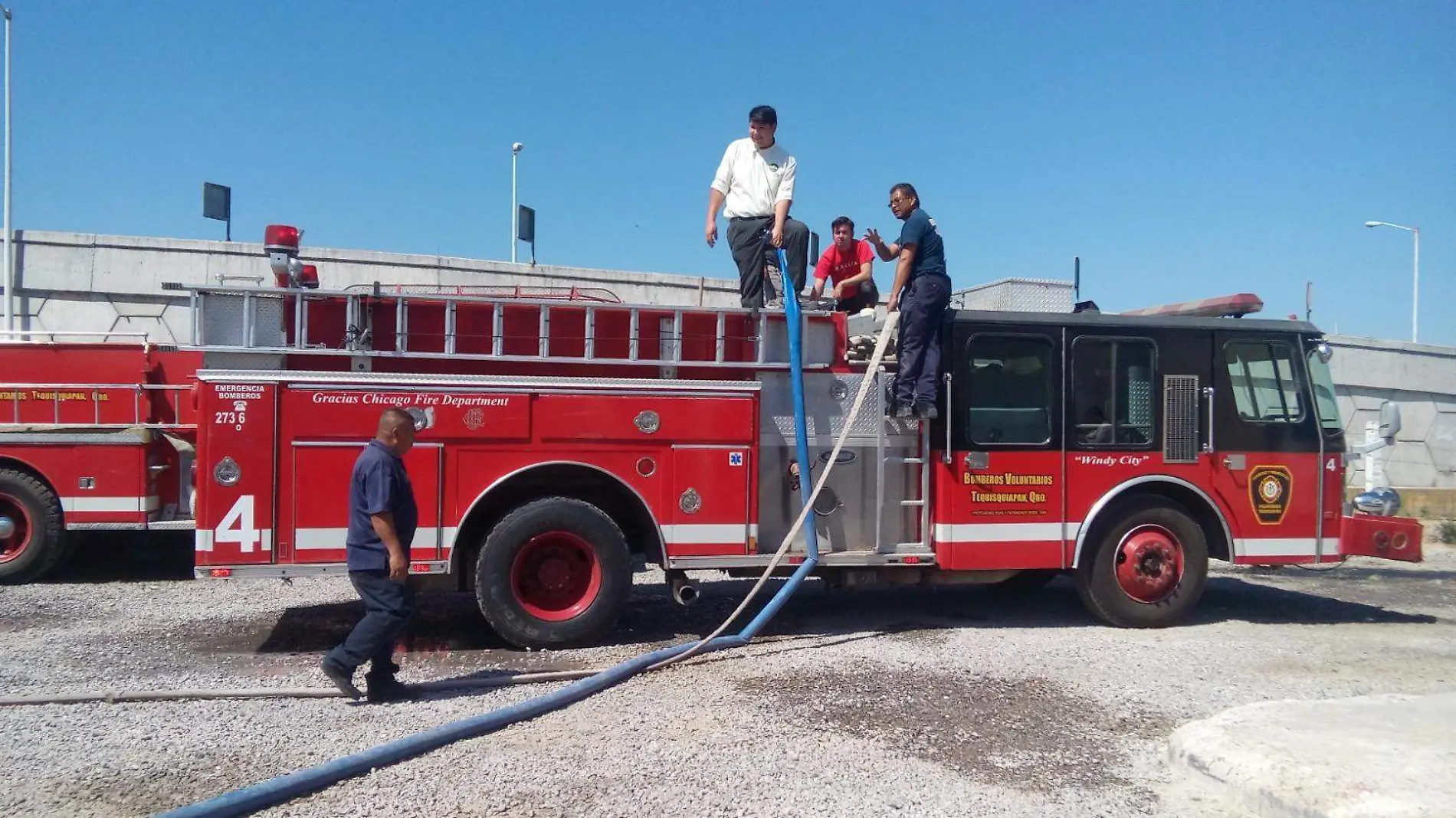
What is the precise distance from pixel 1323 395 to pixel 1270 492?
924 millimetres

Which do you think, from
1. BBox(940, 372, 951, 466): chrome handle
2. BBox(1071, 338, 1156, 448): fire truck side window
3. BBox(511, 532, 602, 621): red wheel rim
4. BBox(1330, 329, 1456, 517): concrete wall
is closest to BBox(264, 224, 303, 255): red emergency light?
BBox(511, 532, 602, 621): red wheel rim

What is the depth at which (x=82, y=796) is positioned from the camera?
4.29 m

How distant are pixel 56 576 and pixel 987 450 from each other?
8.87m

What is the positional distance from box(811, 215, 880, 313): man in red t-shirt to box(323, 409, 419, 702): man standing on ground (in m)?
3.82

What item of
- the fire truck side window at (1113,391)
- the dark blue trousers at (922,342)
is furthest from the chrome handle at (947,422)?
the fire truck side window at (1113,391)

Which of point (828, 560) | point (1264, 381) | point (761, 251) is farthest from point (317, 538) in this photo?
point (1264, 381)

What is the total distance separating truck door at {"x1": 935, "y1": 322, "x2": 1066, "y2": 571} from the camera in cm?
738

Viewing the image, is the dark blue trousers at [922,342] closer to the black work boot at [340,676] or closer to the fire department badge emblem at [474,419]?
the fire department badge emblem at [474,419]

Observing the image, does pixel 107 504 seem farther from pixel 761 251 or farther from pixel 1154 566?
pixel 1154 566

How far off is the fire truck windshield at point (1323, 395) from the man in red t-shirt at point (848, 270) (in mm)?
3456

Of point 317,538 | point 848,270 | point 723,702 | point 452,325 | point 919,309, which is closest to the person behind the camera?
point 723,702

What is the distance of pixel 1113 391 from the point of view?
765 cm

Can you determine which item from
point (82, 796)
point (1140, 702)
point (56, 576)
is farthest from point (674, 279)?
point (82, 796)

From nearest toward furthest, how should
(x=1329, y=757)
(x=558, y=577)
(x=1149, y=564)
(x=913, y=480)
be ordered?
(x=1329, y=757), (x=558, y=577), (x=913, y=480), (x=1149, y=564)
